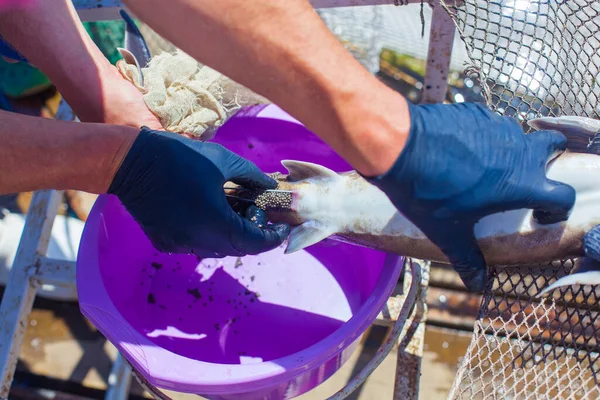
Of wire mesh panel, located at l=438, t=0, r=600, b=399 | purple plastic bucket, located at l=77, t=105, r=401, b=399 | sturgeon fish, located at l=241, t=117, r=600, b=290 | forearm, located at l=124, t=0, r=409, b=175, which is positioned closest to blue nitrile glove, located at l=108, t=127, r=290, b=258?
sturgeon fish, located at l=241, t=117, r=600, b=290

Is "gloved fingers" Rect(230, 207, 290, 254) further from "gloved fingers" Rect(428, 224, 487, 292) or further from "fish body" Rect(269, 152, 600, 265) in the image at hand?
"gloved fingers" Rect(428, 224, 487, 292)

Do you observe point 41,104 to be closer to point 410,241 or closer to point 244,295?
point 244,295

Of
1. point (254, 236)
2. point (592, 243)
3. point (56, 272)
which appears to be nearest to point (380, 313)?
point (254, 236)

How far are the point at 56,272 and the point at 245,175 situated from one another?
90 cm

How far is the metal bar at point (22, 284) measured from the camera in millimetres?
1836

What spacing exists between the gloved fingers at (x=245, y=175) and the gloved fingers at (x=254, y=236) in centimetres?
8

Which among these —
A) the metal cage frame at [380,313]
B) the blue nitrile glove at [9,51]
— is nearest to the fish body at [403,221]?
the metal cage frame at [380,313]

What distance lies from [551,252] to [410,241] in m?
0.39

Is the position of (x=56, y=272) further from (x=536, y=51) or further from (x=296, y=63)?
(x=536, y=51)

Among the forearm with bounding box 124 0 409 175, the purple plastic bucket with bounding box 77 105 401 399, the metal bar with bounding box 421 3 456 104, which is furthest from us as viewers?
the purple plastic bucket with bounding box 77 105 401 399

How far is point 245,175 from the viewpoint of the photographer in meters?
1.51

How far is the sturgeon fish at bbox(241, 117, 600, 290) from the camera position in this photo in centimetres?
140

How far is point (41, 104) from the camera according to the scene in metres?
2.93

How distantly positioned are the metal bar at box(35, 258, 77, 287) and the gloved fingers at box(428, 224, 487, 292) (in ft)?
4.35
